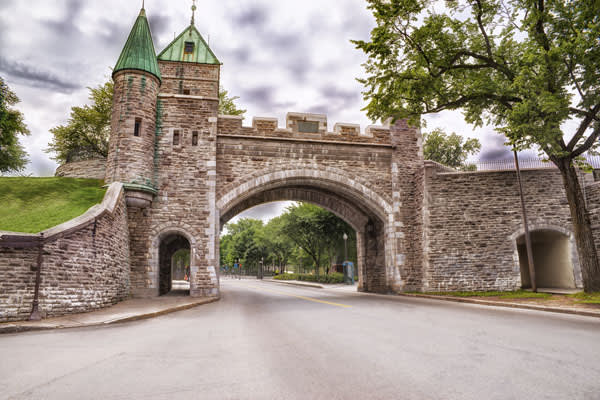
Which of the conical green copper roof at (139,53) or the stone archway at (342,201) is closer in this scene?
the conical green copper roof at (139,53)

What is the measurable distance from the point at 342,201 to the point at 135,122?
1099cm

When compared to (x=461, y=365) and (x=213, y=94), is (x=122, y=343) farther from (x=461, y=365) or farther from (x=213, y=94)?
(x=213, y=94)

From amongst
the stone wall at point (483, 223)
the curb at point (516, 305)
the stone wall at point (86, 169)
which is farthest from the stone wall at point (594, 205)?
the stone wall at point (86, 169)

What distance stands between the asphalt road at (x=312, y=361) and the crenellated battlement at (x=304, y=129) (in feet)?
35.9

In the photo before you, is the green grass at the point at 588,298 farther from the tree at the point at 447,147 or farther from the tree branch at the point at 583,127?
the tree at the point at 447,147

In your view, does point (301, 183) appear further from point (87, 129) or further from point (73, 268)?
point (87, 129)

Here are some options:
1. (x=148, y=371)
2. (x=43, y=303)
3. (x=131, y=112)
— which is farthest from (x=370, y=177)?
(x=148, y=371)

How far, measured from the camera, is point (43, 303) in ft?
27.0

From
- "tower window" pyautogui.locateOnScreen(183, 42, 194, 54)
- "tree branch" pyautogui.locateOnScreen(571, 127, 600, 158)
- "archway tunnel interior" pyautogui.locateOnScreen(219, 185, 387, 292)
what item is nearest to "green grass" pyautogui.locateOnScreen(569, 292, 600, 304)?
"tree branch" pyautogui.locateOnScreen(571, 127, 600, 158)

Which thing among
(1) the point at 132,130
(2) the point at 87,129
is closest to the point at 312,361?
(1) the point at 132,130

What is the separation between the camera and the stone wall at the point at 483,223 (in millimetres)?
14992

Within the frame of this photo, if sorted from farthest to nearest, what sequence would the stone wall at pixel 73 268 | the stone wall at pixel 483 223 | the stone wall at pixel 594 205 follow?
the stone wall at pixel 483 223 < the stone wall at pixel 594 205 < the stone wall at pixel 73 268

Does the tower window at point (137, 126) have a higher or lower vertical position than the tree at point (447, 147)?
lower

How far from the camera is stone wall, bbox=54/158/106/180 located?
21.4 metres
